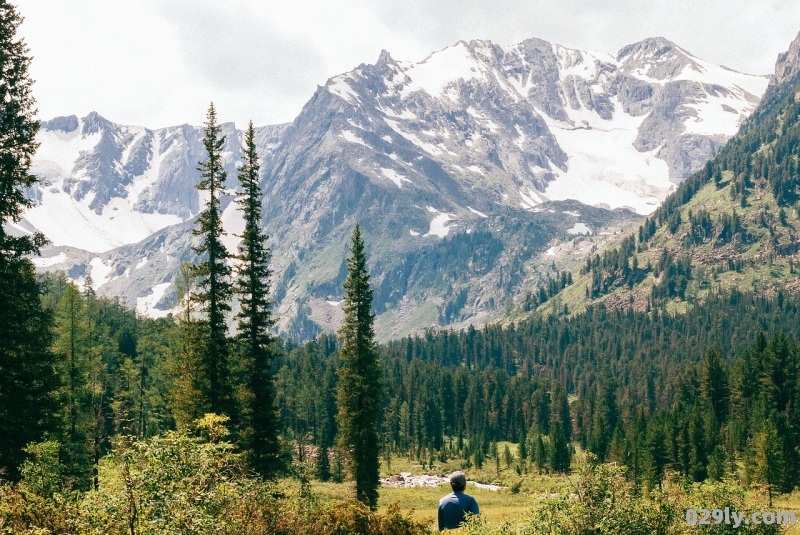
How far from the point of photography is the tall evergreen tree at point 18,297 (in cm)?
2933

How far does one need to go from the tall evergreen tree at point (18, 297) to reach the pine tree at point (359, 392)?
21.1 metres

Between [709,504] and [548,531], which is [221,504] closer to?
[548,531]

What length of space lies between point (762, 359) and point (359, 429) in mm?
94638

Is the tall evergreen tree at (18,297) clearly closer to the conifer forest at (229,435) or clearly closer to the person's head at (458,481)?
the conifer forest at (229,435)

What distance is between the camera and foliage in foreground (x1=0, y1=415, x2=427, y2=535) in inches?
610

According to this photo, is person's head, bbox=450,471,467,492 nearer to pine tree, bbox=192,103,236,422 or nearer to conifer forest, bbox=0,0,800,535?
conifer forest, bbox=0,0,800,535

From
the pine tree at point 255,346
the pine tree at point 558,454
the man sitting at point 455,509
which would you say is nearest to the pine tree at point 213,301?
the pine tree at point 255,346

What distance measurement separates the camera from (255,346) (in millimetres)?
40781

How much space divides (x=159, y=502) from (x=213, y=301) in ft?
76.4

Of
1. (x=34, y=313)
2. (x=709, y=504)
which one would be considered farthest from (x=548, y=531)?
(x=34, y=313)

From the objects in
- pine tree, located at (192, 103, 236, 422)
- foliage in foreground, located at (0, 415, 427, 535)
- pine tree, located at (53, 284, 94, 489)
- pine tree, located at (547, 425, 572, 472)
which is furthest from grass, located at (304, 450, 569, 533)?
foliage in foreground, located at (0, 415, 427, 535)

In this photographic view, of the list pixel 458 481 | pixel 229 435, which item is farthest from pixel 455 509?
pixel 229 435

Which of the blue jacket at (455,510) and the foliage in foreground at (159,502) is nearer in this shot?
the foliage in foreground at (159,502)

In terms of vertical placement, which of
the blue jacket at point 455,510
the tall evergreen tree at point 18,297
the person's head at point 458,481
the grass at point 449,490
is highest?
the tall evergreen tree at point 18,297
